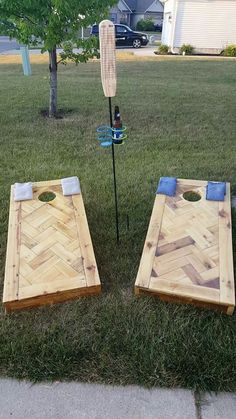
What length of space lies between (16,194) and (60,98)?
5.05 m

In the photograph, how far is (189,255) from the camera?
233cm

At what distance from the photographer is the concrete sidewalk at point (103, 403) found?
5.23 ft

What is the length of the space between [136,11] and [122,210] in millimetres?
52754

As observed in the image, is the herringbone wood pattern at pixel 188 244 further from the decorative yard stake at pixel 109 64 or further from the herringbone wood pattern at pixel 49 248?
the decorative yard stake at pixel 109 64

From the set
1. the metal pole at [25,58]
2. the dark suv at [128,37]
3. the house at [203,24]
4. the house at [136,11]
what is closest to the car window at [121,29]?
the dark suv at [128,37]

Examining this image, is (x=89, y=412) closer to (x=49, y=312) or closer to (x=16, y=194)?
(x=49, y=312)

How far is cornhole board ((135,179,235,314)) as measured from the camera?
2.07 metres

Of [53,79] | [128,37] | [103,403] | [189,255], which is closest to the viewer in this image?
[103,403]

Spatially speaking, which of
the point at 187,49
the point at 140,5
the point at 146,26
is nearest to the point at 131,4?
the point at 140,5

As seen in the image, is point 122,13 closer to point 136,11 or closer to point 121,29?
point 136,11

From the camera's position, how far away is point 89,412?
1604 millimetres

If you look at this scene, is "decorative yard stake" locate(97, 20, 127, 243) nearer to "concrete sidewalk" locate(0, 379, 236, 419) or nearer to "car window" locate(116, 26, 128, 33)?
"concrete sidewalk" locate(0, 379, 236, 419)

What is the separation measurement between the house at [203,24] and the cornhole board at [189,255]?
707 inches

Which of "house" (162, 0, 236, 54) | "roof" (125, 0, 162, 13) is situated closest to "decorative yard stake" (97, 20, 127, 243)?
"house" (162, 0, 236, 54)
